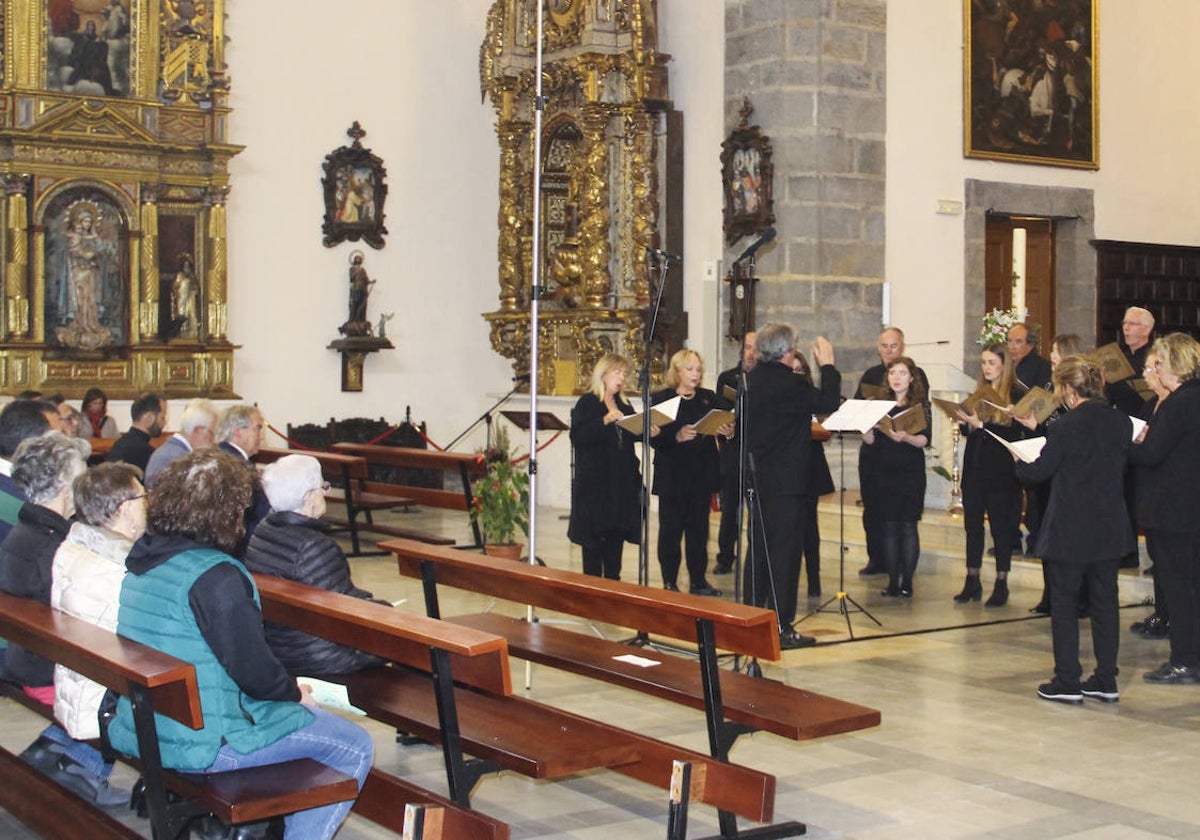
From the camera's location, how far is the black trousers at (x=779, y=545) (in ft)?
25.4

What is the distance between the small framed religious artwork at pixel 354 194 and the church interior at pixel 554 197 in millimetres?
28

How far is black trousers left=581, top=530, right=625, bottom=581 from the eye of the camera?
8578 millimetres

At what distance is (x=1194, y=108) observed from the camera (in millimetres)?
15750

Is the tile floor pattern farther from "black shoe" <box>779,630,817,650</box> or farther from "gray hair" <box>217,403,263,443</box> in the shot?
"gray hair" <box>217,403,263,443</box>

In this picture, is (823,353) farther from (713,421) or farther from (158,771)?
(158,771)

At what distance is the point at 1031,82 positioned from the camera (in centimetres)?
1451

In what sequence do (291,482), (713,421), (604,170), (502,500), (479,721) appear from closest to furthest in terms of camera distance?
(479,721) → (291,482) → (713,421) → (502,500) → (604,170)

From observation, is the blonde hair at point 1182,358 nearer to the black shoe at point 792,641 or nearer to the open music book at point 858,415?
the open music book at point 858,415

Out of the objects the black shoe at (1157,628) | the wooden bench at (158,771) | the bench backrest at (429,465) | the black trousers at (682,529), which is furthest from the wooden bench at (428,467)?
the wooden bench at (158,771)

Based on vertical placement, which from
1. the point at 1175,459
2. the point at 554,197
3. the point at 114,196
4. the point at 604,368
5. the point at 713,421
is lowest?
the point at 1175,459

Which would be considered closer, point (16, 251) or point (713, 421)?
point (713, 421)

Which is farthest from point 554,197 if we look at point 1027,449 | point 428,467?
point 1027,449

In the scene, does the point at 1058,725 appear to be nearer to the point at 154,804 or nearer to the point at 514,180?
the point at 154,804

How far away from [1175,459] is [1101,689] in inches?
42.4
